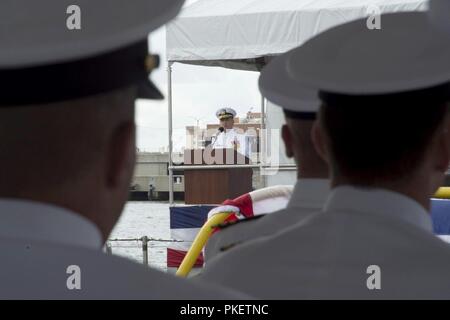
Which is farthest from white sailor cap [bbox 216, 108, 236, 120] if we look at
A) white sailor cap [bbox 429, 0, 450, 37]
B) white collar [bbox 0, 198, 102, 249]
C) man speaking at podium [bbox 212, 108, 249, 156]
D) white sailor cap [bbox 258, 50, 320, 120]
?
white collar [bbox 0, 198, 102, 249]

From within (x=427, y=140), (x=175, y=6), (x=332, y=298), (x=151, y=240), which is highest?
(x=175, y=6)

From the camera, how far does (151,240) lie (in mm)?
5844

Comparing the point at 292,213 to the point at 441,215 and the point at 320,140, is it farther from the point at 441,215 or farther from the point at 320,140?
→ the point at 441,215

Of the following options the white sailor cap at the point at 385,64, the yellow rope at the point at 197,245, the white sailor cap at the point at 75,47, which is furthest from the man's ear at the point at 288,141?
the yellow rope at the point at 197,245

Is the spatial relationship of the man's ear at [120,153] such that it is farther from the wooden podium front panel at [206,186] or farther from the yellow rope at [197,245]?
the wooden podium front panel at [206,186]

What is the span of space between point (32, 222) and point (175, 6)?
32cm

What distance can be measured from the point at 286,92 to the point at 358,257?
2.44 ft

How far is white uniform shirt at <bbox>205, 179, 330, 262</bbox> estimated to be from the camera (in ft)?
5.97

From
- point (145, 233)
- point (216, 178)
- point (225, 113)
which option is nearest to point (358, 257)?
point (216, 178)

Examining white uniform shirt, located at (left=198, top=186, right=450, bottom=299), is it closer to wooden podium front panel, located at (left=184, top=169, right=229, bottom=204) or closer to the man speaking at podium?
wooden podium front panel, located at (left=184, top=169, right=229, bottom=204)
